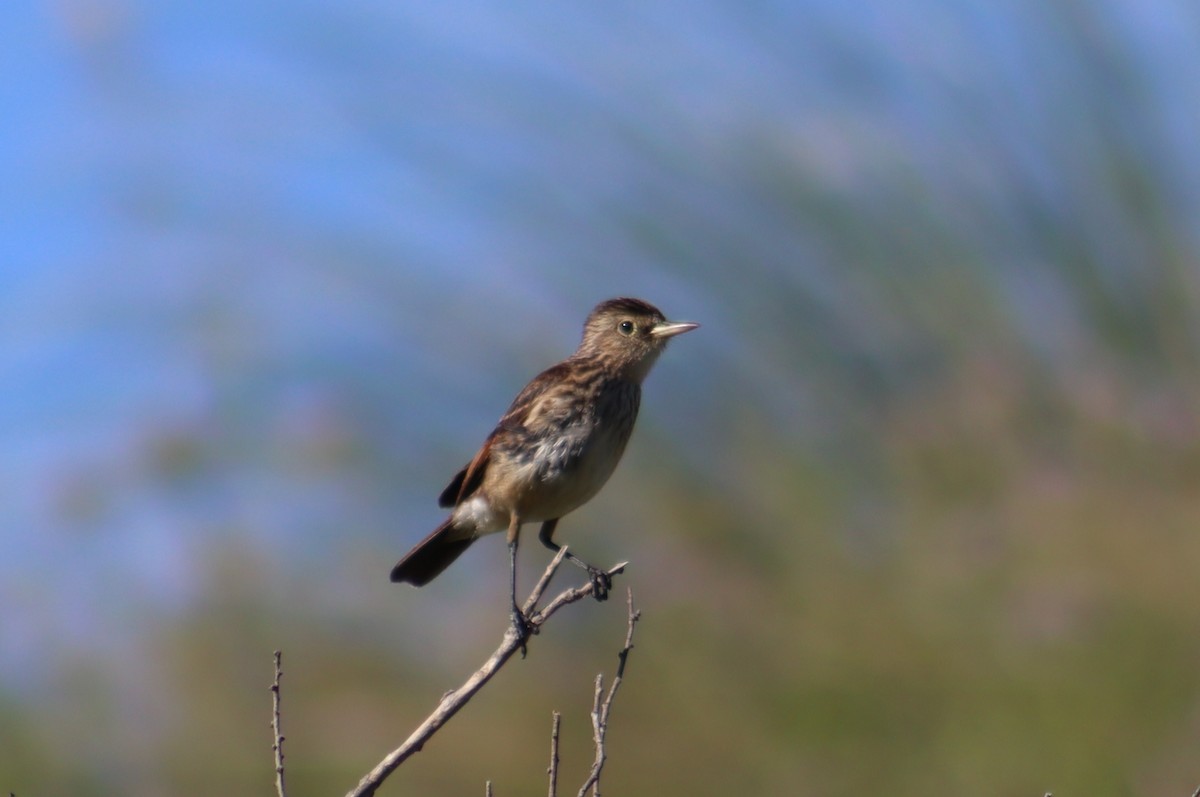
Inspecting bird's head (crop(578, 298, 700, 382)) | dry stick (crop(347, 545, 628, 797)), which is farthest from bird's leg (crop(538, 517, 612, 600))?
dry stick (crop(347, 545, 628, 797))

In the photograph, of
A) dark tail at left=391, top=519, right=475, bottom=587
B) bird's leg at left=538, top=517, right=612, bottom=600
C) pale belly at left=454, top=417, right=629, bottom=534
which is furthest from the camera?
dark tail at left=391, top=519, right=475, bottom=587

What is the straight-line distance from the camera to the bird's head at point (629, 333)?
5336 millimetres

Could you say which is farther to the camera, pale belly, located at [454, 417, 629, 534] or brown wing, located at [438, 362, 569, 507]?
brown wing, located at [438, 362, 569, 507]

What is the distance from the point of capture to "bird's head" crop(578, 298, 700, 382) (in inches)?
210

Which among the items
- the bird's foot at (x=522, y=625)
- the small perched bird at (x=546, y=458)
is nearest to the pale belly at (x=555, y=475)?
the small perched bird at (x=546, y=458)

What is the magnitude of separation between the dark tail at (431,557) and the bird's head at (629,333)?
72cm

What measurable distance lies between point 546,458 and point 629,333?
29.5 inches

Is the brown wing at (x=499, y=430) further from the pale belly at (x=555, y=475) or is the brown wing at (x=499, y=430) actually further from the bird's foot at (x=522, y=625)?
the bird's foot at (x=522, y=625)

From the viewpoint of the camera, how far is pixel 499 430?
16.6ft

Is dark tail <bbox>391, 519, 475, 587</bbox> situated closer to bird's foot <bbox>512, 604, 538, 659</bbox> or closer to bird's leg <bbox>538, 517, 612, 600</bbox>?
bird's leg <bbox>538, 517, 612, 600</bbox>

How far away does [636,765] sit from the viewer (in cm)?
727

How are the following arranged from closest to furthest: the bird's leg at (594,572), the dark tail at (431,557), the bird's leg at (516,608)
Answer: the bird's leg at (516,608), the bird's leg at (594,572), the dark tail at (431,557)

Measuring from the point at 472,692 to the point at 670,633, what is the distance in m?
4.38

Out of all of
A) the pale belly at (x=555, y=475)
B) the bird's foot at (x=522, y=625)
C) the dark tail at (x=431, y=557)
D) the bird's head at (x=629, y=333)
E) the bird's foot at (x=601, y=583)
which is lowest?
the bird's foot at (x=522, y=625)
